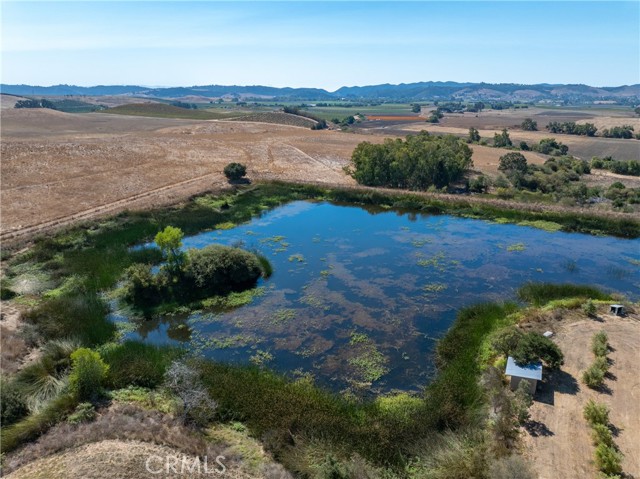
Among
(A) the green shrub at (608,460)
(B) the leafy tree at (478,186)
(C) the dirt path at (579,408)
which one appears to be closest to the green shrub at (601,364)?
(C) the dirt path at (579,408)

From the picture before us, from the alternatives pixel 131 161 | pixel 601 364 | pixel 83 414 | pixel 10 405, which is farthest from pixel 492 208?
pixel 131 161

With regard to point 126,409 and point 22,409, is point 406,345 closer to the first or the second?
point 126,409

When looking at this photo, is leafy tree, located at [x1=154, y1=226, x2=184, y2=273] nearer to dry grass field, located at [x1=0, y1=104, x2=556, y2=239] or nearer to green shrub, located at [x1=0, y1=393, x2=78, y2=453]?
green shrub, located at [x1=0, y1=393, x2=78, y2=453]

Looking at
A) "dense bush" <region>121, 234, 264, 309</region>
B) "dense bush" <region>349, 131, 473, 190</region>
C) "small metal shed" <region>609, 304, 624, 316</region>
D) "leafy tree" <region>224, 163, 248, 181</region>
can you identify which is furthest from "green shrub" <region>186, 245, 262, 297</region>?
"dense bush" <region>349, 131, 473, 190</region>

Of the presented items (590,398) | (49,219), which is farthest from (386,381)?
→ (49,219)

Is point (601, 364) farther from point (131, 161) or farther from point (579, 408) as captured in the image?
point (131, 161)

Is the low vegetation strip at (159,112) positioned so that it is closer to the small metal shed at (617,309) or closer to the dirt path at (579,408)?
the small metal shed at (617,309)
